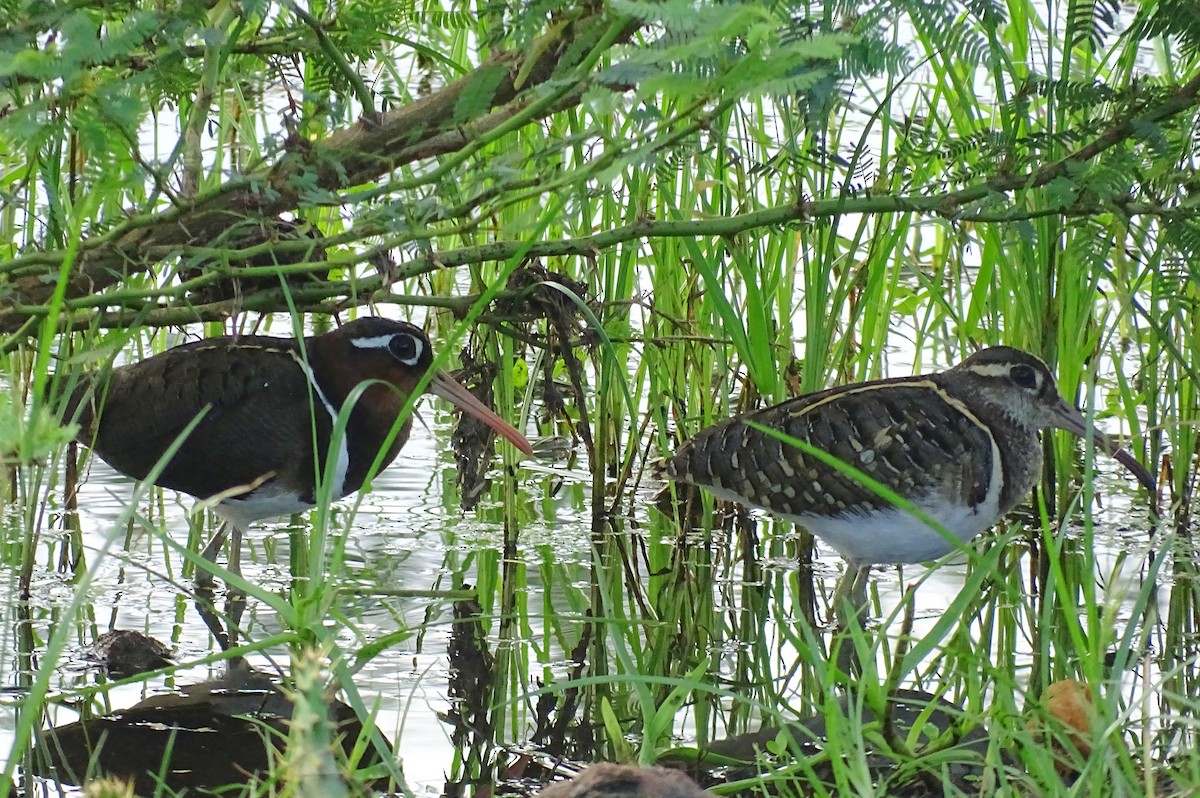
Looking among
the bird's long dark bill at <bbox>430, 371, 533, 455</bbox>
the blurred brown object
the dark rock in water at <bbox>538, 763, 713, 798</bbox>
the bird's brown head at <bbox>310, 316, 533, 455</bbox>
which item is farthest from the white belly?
the dark rock in water at <bbox>538, 763, 713, 798</bbox>

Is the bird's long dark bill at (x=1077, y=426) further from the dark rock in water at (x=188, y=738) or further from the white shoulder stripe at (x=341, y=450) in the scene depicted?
the dark rock in water at (x=188, y=738)

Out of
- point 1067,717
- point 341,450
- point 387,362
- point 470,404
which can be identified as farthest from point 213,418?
point 1067,717

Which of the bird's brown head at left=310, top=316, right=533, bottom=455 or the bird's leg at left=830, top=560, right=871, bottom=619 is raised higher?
the bird's brown head at left=310, top=316, right=533, bottom=455

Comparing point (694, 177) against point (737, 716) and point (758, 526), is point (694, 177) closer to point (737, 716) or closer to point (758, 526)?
point (758, 526)

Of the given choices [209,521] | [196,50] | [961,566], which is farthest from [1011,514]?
[196,50]

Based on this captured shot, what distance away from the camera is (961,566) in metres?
4.72

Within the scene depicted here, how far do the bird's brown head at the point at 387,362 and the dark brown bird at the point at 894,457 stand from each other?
560 mm

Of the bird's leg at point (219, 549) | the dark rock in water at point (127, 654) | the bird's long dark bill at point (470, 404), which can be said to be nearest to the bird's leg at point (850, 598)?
the bird's long dark bill at point (470, 404)

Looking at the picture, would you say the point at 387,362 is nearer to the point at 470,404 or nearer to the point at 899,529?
the point at 470,404

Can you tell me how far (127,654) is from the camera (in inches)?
147

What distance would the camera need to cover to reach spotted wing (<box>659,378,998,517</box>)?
13.9ft

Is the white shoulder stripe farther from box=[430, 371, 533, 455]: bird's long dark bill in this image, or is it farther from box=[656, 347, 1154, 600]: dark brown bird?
box=[656, 347, 1154, 600]: dark brown bird

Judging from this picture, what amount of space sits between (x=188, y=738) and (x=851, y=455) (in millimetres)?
1799

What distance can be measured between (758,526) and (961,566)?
68cm
